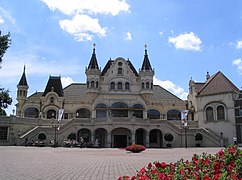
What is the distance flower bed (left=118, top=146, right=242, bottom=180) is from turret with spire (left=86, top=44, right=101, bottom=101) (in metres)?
50.0

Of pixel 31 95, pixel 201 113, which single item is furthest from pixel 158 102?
pixel 31 95

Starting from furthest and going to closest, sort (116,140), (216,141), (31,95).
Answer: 1. (31,95)
2. (116,140)
3. (216,141)

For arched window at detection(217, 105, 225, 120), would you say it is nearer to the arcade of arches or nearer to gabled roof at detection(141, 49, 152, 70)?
the arcade of arches

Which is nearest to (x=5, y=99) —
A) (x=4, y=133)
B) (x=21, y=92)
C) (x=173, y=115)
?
(x=4, y=133)

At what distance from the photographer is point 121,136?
52688 mm

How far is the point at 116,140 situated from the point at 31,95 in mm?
23354

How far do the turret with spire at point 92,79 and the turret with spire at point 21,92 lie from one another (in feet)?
48.2

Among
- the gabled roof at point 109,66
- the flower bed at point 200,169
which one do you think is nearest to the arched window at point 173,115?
the gabled roof at point 109,66

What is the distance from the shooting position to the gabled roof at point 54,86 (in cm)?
5907

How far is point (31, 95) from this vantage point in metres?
61.7

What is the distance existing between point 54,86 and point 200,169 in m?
57.2

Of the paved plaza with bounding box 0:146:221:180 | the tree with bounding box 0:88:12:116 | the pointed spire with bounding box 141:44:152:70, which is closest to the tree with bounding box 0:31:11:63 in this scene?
the tree with bounding box 0:88:12:116

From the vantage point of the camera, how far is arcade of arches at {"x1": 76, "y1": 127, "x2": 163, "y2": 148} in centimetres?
5184

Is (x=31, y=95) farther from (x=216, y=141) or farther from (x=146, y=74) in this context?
(x=216, y=141)
